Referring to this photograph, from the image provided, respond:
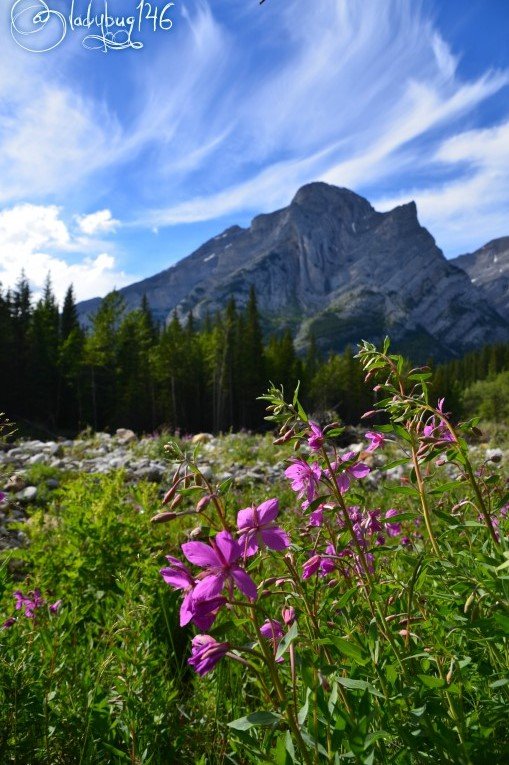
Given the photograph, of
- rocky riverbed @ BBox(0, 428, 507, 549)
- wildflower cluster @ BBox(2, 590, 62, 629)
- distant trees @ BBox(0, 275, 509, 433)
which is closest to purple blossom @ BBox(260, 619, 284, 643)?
wildflower cluster @ BBox(2, 590, 62, 629)

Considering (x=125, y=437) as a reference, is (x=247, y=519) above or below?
above

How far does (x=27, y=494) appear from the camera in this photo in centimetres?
724

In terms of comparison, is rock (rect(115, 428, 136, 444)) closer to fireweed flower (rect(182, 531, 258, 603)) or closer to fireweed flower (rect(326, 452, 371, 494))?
fireweed flower (rect(326, 452, 371, 494))

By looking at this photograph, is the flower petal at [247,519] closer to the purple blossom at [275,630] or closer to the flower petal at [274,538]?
the flower petal at [274,538]

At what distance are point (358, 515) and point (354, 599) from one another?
377mm

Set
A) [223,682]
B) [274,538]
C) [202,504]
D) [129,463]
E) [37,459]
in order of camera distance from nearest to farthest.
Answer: [202,504]
[274,538]
[223,682]
[129,463]
[37,459]

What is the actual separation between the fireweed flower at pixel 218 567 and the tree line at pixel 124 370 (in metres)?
31.7

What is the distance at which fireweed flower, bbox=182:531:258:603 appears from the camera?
109cm

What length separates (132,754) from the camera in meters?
1.71

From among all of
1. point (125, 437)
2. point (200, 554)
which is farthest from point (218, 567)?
point (125, 437)

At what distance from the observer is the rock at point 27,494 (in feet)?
23.5

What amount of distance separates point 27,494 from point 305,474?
260 inches

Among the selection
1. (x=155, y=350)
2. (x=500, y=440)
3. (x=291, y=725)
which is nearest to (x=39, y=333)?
(x=155, y=350)

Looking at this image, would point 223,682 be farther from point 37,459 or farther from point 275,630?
point 37,459
